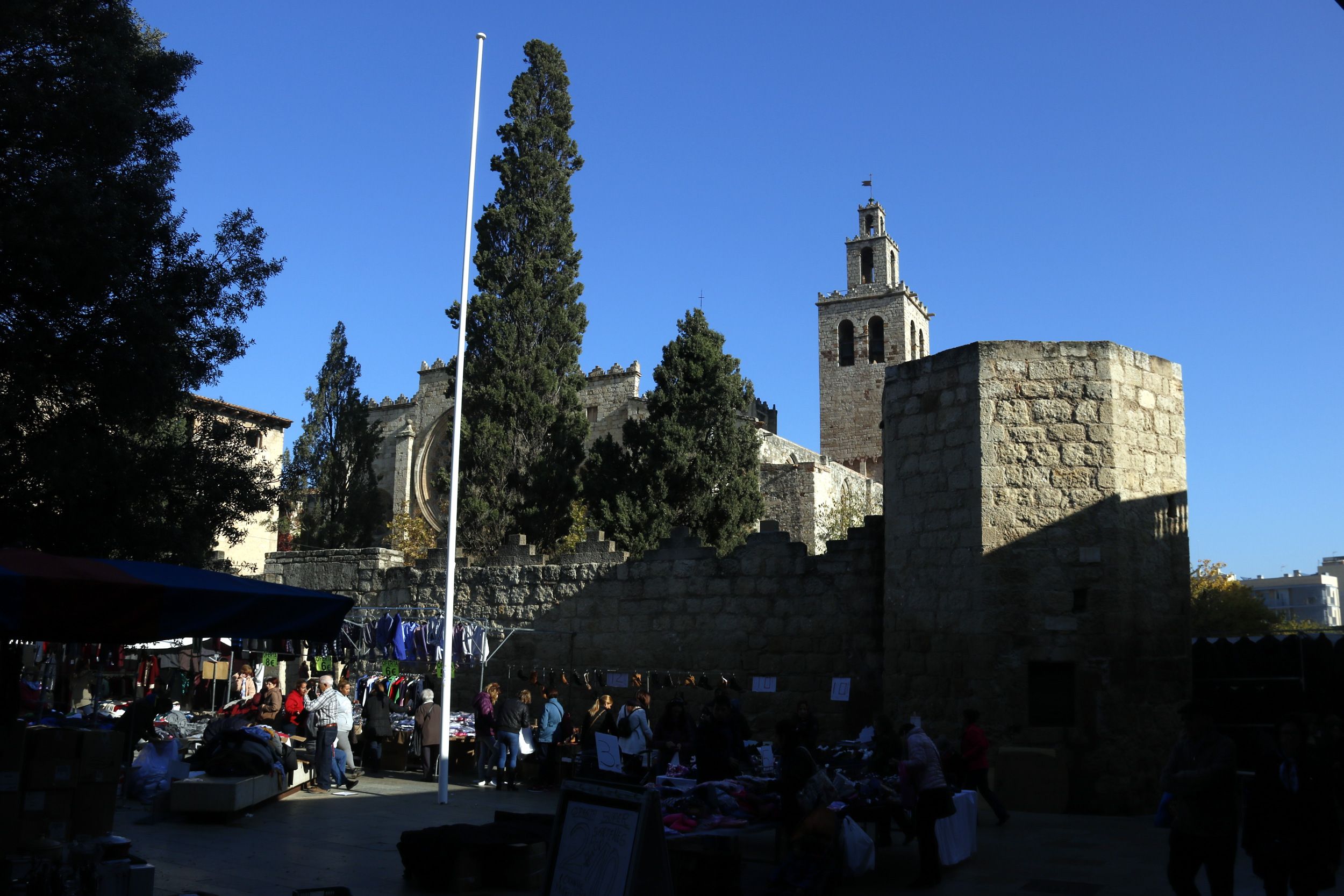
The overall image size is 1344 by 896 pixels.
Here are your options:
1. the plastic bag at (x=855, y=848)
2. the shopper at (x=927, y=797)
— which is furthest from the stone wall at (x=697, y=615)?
the plastic bag at (x=855, y=848)

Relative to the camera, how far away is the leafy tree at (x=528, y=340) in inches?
1236

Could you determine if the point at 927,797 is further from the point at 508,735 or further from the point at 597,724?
the point at 508,735

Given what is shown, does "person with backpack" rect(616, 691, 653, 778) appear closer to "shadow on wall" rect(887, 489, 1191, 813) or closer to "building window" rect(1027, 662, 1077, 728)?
"shadow on wall" rect(887, 489, 1191, 813)

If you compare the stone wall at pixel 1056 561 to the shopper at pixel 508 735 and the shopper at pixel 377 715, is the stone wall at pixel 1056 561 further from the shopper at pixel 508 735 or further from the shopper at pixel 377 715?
the shopper at pixel 377 715

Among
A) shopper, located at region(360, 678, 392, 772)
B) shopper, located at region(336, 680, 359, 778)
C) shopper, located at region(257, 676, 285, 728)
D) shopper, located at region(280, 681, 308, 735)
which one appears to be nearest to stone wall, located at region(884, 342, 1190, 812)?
shopper, located at region(336, 680, 359, 778)

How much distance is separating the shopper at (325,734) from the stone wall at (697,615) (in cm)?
516

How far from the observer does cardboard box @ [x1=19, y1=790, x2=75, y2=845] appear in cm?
666

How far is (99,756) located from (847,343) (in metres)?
57.1

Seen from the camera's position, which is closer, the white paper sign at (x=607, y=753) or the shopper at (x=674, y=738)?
the white paper sign at (x=607, y=753)

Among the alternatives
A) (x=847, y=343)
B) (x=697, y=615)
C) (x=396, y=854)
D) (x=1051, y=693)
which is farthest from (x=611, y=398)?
(x=396, y=854)

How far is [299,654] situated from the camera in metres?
17.5

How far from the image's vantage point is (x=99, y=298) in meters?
11.8

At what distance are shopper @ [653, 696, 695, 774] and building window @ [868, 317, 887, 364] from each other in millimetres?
49485

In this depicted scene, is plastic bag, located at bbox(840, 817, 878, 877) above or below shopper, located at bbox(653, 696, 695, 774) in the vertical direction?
below
